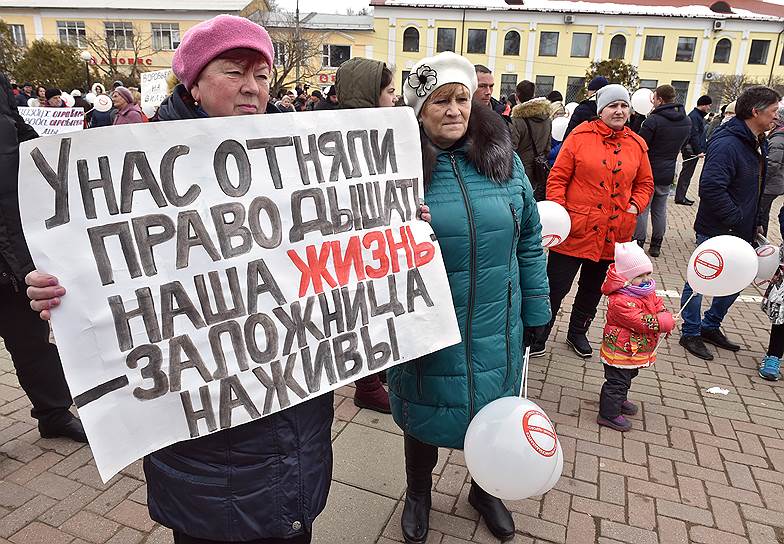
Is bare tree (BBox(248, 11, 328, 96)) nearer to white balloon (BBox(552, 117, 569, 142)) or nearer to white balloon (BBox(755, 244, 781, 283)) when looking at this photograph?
white balloon (BBox(552, 117, 569, 142))

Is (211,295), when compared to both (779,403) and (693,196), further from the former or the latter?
(693,196)

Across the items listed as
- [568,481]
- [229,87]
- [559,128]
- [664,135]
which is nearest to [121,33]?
[559,128]

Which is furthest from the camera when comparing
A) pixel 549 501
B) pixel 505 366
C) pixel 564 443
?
pixel 564 443

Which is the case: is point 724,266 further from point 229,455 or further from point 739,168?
point 229,455

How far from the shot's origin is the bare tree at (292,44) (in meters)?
34.5

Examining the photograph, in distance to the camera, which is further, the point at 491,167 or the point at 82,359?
the point at 491,167

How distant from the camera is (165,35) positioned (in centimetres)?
4541

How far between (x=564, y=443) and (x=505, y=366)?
1391 mm

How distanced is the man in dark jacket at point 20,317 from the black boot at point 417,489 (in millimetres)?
2050

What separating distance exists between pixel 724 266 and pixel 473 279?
2.60 meters

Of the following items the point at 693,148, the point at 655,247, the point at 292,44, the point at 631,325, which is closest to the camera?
the point at 631,325

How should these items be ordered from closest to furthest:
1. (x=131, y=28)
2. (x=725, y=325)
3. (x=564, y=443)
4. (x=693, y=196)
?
→ 1. (x=564, y=443)
2. (x=725, y=325)
3. (x=693, y=196)
4. (x=131, y=28)

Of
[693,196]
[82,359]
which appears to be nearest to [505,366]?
[82,359]

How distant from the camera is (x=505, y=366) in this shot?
2314 millimetres
